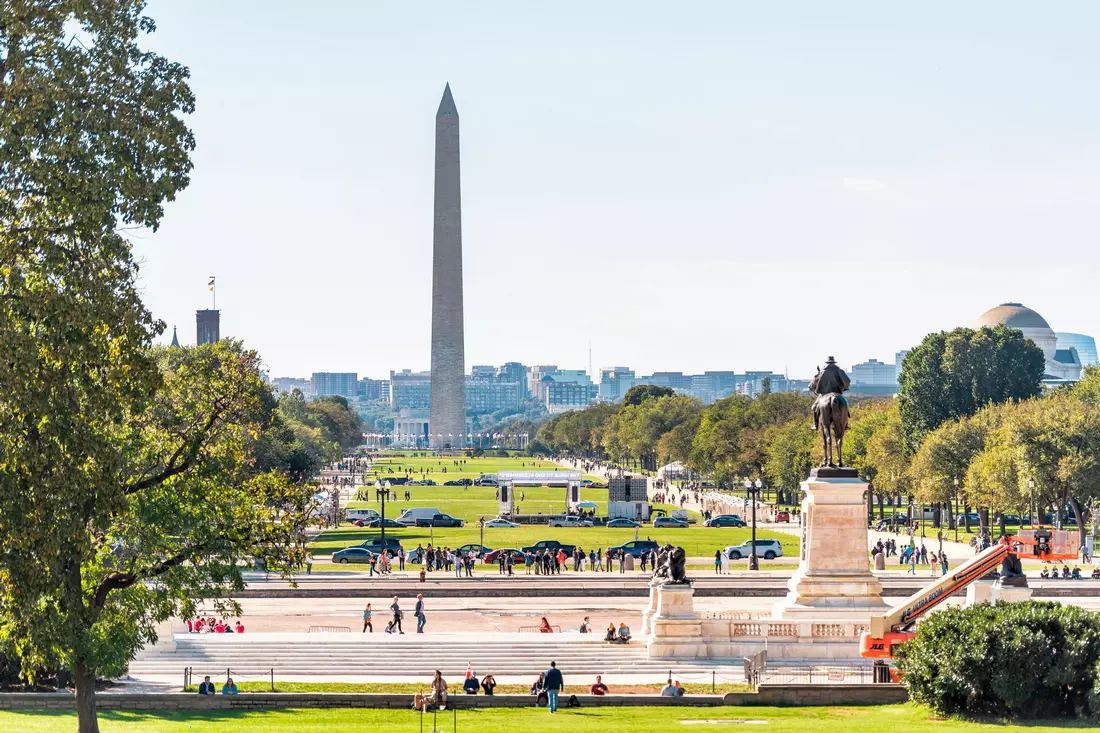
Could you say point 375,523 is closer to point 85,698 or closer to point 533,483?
point 533,483

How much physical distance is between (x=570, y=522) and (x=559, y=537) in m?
12.0

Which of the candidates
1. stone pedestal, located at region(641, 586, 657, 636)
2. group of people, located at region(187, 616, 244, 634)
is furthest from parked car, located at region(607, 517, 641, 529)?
group of people, located at region(187, 616, 244, 634)

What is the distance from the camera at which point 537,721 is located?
31031 millimetres

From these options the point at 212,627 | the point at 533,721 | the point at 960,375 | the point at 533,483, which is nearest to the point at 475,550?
the point at 212,627

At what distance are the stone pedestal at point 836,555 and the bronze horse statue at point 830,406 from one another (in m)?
1.08

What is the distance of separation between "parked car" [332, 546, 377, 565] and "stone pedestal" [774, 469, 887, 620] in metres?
30.7

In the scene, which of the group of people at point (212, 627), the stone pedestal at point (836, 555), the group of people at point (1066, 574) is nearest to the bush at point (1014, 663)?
the stone pedestal at point (836, 555)

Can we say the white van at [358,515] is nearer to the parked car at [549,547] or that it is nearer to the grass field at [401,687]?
the parked car at [549,547]

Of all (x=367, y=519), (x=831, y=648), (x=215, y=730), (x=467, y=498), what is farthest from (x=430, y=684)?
(x=467, y=498)

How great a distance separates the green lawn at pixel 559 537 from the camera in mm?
77438

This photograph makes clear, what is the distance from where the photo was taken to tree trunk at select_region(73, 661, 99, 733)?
26.3 m

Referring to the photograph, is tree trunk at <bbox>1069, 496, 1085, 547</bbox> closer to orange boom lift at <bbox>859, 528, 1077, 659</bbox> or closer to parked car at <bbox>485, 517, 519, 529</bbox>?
parked car at <bbox>485, 517, 519, 529</bbox>

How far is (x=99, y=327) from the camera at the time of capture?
22766mm

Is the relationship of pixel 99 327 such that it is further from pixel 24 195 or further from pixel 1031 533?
pixel 1031 533
